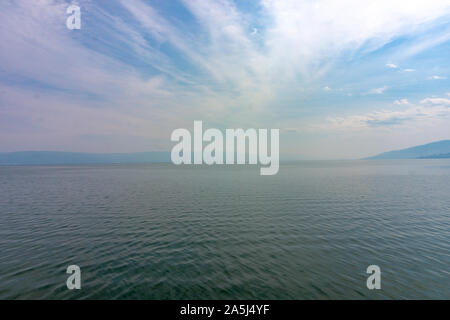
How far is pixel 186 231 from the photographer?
28109 mm

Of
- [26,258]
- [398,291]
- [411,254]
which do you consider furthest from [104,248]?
[411,254]

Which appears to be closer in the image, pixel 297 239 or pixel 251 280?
pixel 251 280

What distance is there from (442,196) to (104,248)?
73227 millimetres

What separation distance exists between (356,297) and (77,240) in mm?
29058

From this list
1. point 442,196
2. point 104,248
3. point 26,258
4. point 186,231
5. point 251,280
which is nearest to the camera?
point 251,280

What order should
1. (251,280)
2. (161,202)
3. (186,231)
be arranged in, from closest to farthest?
(251,280), (186,231), (161,202)

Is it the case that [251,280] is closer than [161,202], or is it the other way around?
[251,280]

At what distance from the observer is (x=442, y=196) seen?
51.3 m

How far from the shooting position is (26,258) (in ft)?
66.2

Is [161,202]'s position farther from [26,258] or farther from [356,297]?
[356,297]
